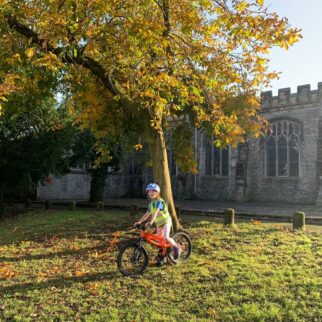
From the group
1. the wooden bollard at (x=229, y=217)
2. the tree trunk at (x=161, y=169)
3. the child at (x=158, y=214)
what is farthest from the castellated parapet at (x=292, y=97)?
the child at (x=158, y=214)

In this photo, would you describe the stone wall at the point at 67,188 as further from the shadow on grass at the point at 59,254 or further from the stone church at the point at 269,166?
the shadow on grass at the point at 59,254

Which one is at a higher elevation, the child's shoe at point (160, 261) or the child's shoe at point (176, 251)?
the child's shoe at point (176, 251)

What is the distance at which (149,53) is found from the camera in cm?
929

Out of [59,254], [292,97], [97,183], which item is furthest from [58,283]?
[292,97]

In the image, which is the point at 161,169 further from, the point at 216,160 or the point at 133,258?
the point at 216,160

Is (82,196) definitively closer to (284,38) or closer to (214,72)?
(214,72)

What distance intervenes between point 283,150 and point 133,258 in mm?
19973

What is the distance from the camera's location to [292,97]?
24375mm

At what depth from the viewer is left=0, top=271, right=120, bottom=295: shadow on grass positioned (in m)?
6.48

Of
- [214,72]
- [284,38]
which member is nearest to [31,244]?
[214,72]

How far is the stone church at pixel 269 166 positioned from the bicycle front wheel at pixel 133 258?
17567mm

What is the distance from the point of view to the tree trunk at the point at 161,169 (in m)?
9.96

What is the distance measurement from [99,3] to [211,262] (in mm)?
5461

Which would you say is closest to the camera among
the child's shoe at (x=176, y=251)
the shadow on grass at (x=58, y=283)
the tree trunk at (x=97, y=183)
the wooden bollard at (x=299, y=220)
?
the shadow on grass at (x=58, y=283)
